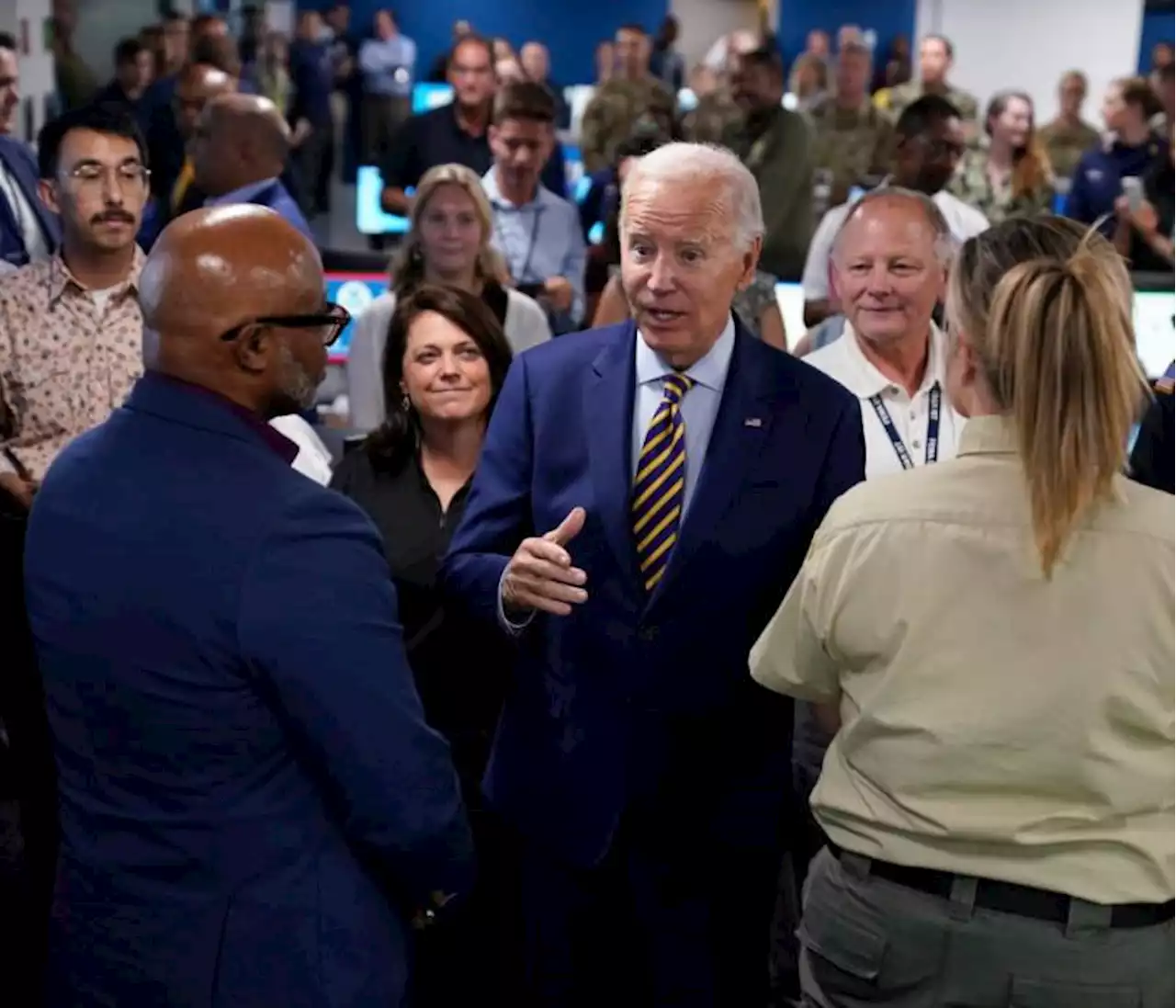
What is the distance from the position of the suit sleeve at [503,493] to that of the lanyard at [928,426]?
27.9 inches

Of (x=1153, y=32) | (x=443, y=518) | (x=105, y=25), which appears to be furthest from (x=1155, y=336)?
(x=1153, y=32)

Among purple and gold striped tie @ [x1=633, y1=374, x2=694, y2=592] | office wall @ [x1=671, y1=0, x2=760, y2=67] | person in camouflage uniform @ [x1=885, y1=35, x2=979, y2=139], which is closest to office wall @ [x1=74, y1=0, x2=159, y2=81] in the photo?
person in camouflage uniform @ [x1=885, y1=35, x2=979, y2=139]

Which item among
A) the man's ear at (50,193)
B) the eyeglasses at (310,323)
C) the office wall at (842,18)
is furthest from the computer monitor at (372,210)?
the office wall at (842,18)

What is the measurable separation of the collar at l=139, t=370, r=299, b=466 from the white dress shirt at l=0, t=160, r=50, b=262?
2.85m

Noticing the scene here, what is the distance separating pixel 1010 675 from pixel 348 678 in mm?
676

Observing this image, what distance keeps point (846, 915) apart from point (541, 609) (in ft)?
1.79

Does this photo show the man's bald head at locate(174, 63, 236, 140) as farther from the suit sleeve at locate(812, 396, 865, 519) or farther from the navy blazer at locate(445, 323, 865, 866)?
the suit sleeve at locate(812, 396, 865, 519)

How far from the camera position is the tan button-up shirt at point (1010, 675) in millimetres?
1523

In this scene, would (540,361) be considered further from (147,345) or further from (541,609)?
(147,345)

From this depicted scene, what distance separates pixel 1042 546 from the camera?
59.9 inches

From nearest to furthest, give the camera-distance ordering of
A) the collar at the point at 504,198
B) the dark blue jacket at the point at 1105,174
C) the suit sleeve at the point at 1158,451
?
the suit sleeve at the point at 1158,451
the collar at the point at 504,198
the dark blue jacket at the point at 1105,174

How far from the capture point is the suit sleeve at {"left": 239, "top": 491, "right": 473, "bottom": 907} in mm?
1481

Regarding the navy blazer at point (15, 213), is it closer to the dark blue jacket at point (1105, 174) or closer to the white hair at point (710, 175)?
the white hair at point (710, 175)

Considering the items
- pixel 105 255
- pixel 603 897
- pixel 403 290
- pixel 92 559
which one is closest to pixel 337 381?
pixel 403 290
